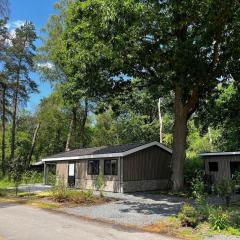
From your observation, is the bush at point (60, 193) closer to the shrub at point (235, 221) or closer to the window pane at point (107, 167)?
the window pane at point (107, 167)

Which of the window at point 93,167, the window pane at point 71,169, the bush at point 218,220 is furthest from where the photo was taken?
the window pane at point 71,169

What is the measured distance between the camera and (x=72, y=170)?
109ft

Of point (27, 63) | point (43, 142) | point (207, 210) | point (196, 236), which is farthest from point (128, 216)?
point (43, 142)

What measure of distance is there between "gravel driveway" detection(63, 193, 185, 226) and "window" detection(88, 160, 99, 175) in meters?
8.48

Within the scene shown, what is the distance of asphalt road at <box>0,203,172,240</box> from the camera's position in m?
11.8

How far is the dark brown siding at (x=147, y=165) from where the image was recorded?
91.8 ft

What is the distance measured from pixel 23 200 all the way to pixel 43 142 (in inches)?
1404

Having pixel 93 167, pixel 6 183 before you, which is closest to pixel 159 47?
pixel 93 167

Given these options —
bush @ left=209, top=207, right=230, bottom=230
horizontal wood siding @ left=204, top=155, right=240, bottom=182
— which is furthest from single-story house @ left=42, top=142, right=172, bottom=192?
bush @ left=209, top=207, right=230, bottom=230

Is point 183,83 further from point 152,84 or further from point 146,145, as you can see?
point 146,145

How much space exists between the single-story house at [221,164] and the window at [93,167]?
8.25 metres

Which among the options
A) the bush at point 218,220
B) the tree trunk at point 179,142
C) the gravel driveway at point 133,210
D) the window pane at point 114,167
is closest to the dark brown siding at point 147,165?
the window pane at point 114,167

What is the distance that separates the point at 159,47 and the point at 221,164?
9.18 metres

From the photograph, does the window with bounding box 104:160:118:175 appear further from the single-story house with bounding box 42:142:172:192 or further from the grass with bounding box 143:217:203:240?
the grass with bounding box 143:217:203:240
